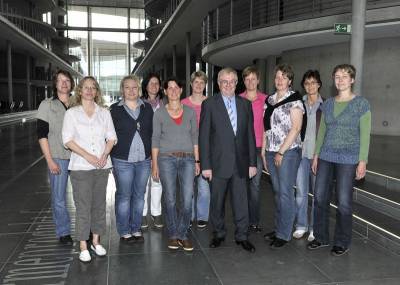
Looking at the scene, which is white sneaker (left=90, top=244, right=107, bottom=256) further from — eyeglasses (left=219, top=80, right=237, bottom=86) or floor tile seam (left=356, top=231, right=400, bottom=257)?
floor tile seam (left=356, top=231, right=400, bottom=257)

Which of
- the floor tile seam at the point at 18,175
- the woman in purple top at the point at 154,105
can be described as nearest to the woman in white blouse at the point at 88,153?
the woman in purple top at the point at 154,105

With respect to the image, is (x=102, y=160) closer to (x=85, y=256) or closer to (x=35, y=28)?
(x=85, y=256)

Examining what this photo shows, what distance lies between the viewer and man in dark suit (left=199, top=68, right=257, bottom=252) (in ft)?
13.5

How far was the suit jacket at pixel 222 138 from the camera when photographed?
4102 mm

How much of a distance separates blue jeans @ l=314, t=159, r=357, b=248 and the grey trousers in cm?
223

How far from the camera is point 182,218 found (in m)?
4.29

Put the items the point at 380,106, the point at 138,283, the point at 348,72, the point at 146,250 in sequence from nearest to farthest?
the point at 138,283, the point at 348,72, the point at 146,250, the point at 380,106

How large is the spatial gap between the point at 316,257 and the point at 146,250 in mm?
1744

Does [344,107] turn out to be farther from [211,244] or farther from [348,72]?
[211,244]

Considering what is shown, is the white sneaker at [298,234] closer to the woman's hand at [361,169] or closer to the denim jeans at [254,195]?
the denim jeans at [254,195]

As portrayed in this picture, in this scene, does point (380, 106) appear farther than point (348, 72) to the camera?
Yes

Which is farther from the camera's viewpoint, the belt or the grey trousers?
the belt

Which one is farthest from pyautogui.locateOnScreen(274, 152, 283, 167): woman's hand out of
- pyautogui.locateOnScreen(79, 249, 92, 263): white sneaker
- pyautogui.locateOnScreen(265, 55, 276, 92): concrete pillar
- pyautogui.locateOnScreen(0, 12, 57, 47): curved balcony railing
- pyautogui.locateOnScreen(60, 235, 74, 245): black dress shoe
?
pyautogui.locateOnScreen(0, 12, 57, 47): curved balcony railing

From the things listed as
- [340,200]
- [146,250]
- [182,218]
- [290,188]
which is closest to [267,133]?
[290,188]
